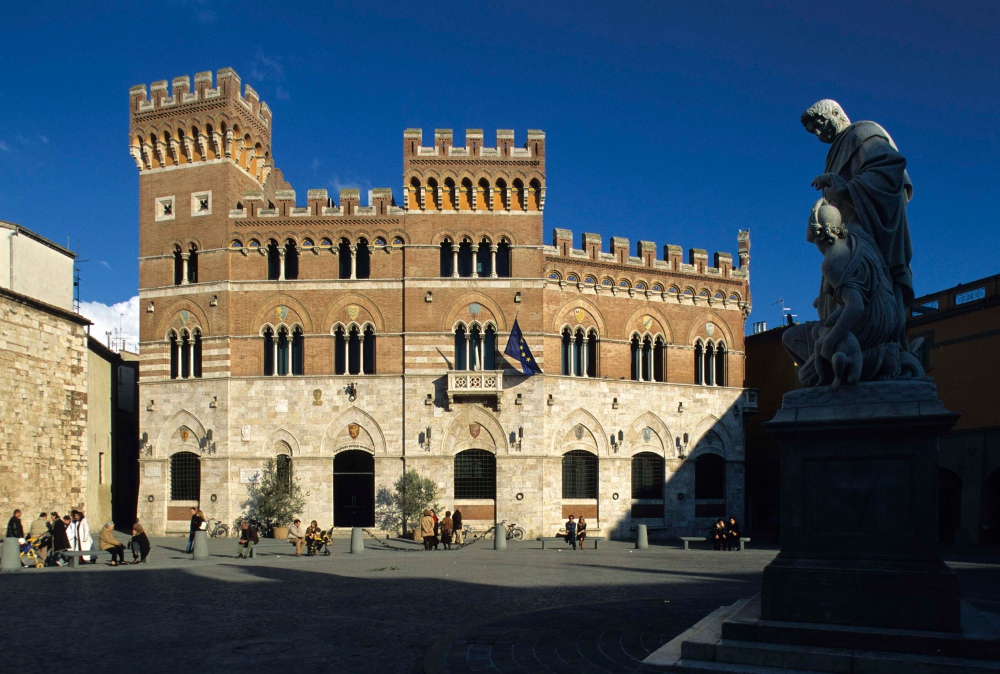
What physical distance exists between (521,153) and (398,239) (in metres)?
6.50

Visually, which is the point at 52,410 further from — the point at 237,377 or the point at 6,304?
the point at 237,377

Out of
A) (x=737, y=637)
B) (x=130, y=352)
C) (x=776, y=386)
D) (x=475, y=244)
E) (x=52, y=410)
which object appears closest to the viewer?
(x=737, y=637)

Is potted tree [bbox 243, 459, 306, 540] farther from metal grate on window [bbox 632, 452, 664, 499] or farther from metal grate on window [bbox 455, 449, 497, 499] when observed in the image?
metal grate on window [bbox 632, 452, 664, 499]

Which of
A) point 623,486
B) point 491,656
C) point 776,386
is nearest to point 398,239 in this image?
point 623,486

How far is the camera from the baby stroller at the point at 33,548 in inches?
931

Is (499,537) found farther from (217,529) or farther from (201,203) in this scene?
(201,203)

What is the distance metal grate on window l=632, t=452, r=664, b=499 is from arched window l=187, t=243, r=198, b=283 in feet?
68.6

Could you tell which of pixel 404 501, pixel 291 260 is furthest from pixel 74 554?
pixel 291 260

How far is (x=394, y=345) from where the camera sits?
3572cm

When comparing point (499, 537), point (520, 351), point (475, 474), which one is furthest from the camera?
point (475, 474)

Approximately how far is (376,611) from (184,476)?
24805 mm

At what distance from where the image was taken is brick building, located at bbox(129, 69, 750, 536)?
116ft

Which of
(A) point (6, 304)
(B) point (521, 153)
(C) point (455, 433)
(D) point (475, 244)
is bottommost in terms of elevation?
(C) point (455, 433)

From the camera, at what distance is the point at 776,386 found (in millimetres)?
44750
